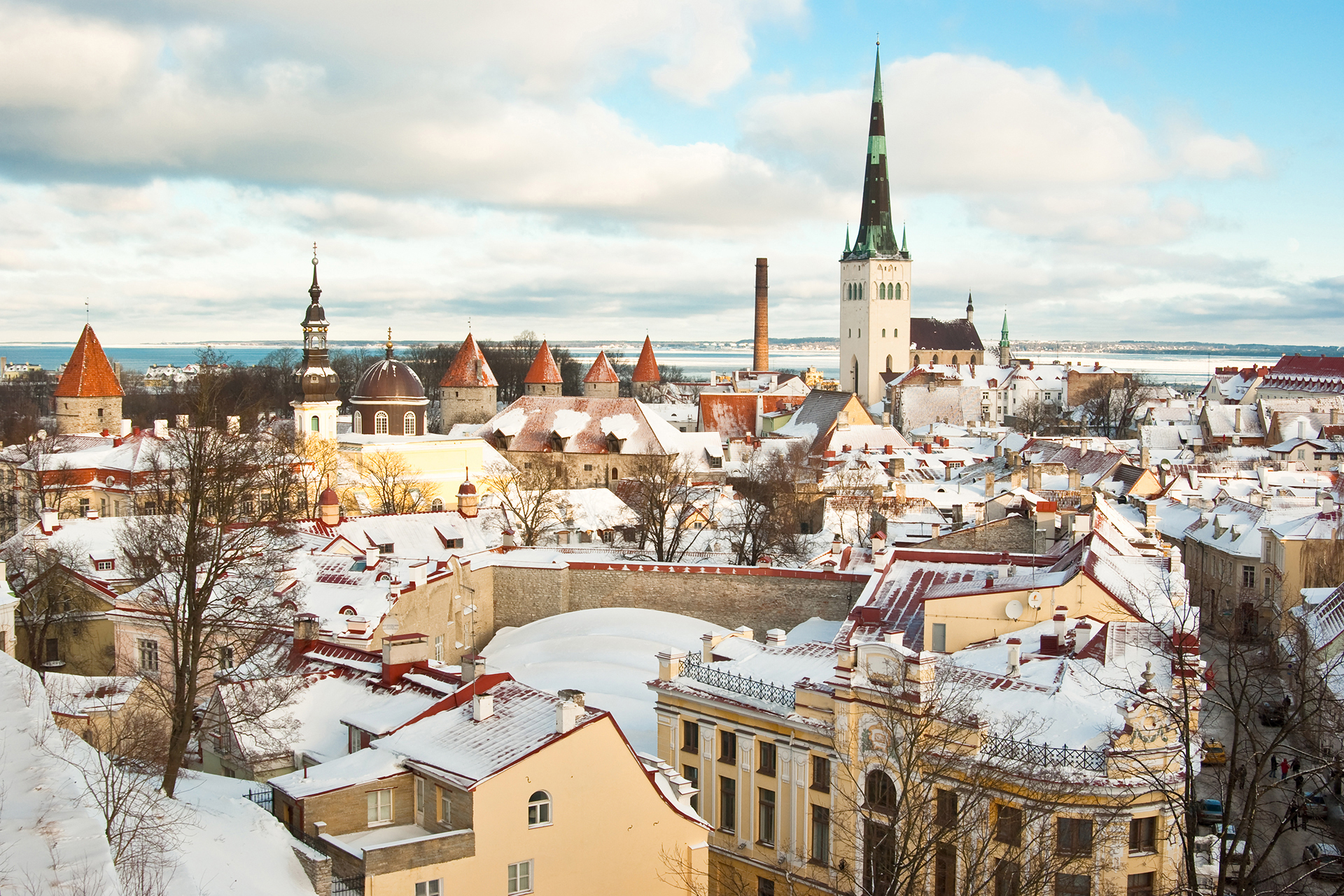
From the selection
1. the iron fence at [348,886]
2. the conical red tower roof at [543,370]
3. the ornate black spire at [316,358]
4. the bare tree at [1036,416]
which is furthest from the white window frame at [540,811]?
the bare tree at [1036,416]

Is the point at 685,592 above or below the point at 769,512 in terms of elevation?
below

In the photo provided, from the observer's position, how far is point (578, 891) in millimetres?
15492

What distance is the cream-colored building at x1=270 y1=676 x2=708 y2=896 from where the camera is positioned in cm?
1453

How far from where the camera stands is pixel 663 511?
1569 inches

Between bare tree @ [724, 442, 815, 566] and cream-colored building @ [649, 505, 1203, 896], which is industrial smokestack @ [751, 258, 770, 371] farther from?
cream-colored building @ [649, 505, 1203, 896]

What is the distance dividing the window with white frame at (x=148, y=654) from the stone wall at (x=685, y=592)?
997 cm

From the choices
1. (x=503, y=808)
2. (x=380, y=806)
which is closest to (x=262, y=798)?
(x=380, y=806)

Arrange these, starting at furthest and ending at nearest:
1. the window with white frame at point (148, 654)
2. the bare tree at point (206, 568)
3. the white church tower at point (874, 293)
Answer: the white church tower at point (874, 293) → the window with white frame at point (148, 654) → the bare tree at point (206, 568)

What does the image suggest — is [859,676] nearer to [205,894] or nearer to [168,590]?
[205,894]

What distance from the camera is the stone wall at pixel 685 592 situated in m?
31.4

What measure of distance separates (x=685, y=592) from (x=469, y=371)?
145 ft

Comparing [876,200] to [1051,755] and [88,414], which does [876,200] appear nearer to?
[88,414]

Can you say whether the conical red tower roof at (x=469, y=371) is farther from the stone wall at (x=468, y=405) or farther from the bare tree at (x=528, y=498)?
the bare tree at (x=528, y=498)

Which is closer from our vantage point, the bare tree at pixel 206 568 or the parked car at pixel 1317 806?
the bare tree at pixel 206 568
